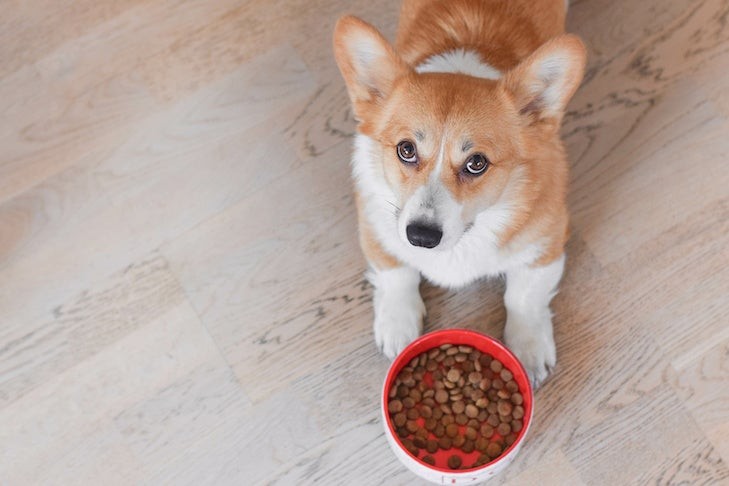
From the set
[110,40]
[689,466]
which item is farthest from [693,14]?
[110,40]

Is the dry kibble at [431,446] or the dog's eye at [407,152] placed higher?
the dog's eye at [407,152]

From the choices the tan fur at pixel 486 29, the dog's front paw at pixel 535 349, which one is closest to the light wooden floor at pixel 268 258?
the dog's front paw at pixel 535 349

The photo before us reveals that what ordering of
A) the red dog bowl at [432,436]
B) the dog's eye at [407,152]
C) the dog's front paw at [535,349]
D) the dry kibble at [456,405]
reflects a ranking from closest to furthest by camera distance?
the dog's eye at [407,152] → the red dog bowl at [432,436] → the dry kibble at [456,405] → the dog's front paw at [535,349]

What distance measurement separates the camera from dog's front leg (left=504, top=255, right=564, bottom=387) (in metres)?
1.85

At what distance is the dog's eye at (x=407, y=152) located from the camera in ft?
5.10

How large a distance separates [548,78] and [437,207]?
1.07ft

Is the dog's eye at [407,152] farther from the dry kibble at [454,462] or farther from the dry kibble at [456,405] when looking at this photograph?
the dry kibble at [454,462]

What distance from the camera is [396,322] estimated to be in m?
1.91

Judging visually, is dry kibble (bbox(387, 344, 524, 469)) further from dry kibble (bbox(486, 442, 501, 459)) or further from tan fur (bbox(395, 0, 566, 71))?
tan fur (bbox(395, 0, 566, 71))

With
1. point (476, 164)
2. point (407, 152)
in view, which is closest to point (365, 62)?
point (407, 152)

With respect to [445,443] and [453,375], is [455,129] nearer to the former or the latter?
[453,375]

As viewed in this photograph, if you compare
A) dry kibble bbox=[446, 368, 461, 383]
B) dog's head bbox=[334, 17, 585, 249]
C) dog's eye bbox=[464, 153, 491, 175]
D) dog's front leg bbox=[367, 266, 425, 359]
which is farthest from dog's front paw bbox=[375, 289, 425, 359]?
dog's eye bbox=[464, 153, 491, 175]

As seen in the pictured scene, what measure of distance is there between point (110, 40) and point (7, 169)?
1.54 feet

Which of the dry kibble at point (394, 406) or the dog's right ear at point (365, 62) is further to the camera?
the dry kibble at point (394, 406)
